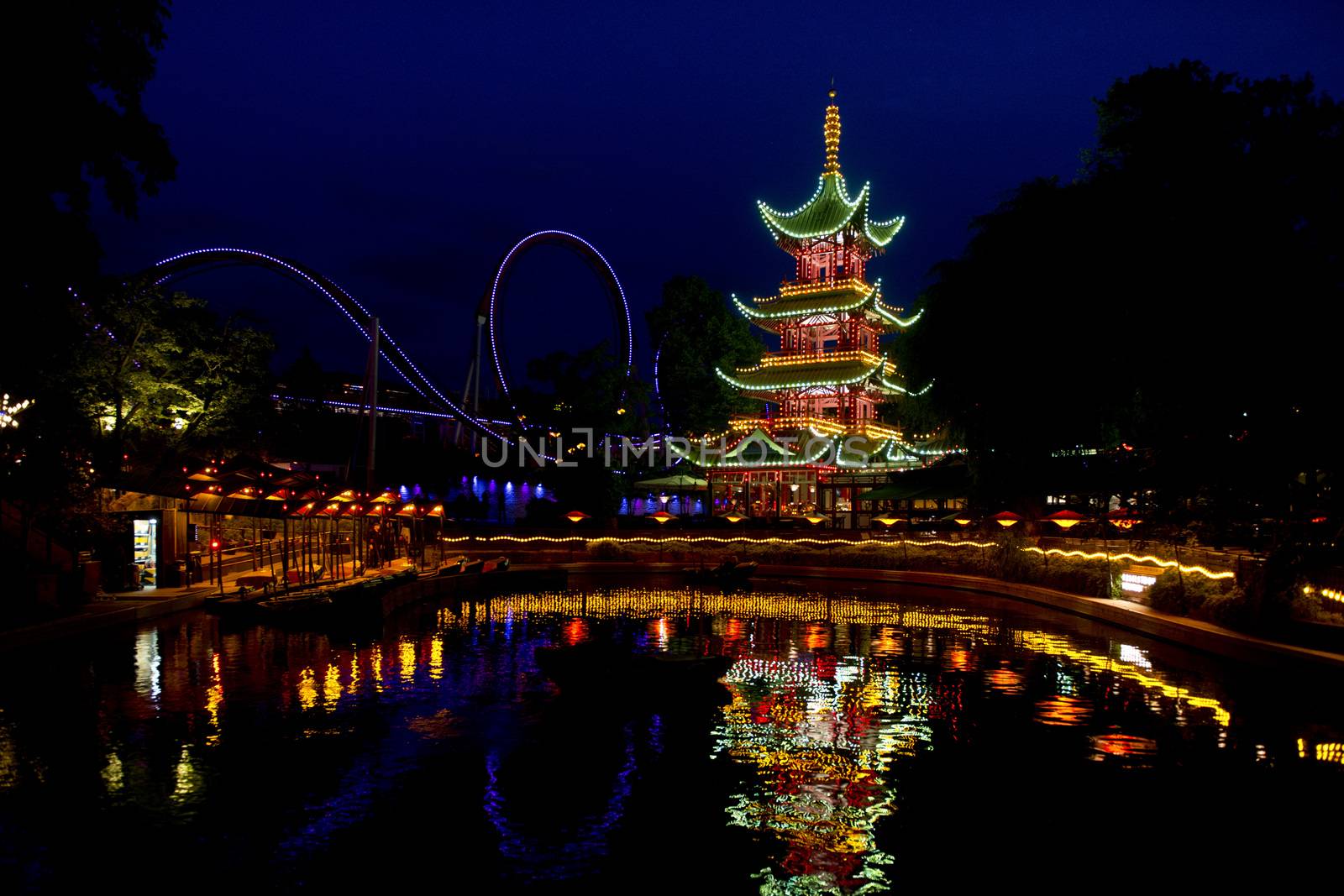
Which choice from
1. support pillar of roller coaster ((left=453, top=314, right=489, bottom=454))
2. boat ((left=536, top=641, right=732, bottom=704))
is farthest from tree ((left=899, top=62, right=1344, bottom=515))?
support pillar of roller coaster ((left=453, top=314, right=489, bottom=454))

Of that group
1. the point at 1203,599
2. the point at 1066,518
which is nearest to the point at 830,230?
the point at 1066,518

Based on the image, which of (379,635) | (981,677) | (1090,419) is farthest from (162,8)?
(1090,419)

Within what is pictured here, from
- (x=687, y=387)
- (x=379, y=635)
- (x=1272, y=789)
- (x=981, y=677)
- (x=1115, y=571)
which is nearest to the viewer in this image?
(x=1272, y=789)

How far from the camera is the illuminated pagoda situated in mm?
57531

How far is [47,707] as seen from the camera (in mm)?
16688

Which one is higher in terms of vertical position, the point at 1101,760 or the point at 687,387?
the point at 687,387

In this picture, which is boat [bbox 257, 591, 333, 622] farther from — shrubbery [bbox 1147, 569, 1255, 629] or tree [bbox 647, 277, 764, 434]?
tree [bbox 647, 277, 764, 434]

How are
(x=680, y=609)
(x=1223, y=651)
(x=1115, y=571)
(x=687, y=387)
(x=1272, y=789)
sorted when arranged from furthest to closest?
(x=687, y=387)
(x=680, y=609)
(x=1115, y=571)
(x=1223, y=651)
(x=1272, y=789)

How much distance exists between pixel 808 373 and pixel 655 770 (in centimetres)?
4779

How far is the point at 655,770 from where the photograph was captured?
45.3ft

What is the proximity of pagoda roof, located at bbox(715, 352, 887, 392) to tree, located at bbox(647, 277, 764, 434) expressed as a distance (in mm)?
4125

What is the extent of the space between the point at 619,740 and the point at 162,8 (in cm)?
1174

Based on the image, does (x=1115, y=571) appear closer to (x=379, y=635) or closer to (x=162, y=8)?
(x=379, y=635)

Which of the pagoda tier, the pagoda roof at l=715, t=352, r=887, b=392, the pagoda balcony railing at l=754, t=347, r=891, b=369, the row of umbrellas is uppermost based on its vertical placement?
the pagoda tier
